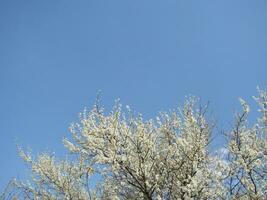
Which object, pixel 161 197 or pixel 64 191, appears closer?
pixel 161 197

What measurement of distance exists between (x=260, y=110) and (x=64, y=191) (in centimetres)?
860

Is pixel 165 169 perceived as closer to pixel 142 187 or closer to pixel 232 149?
pixel 142 187

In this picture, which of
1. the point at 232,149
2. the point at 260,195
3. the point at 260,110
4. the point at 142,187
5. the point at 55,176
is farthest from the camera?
the point at 260,110

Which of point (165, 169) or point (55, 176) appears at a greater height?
point (55, 176)

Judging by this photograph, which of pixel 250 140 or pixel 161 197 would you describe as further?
pixel 250 140

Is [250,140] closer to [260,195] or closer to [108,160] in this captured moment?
[260,195]

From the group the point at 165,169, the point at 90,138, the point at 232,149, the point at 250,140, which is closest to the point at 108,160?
the point at 90,138

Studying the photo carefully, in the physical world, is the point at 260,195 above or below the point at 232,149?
below

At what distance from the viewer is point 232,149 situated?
15195 mm

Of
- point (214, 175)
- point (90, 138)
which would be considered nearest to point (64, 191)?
point (90, 138)

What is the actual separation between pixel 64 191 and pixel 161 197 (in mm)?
4201

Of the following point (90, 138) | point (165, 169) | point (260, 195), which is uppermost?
point (90, 138)

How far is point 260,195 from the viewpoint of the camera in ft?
46.0

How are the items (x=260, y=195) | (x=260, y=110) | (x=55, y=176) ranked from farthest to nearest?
(x=260, y=110) < (x=55, y=176) < (x=260, y=195)
